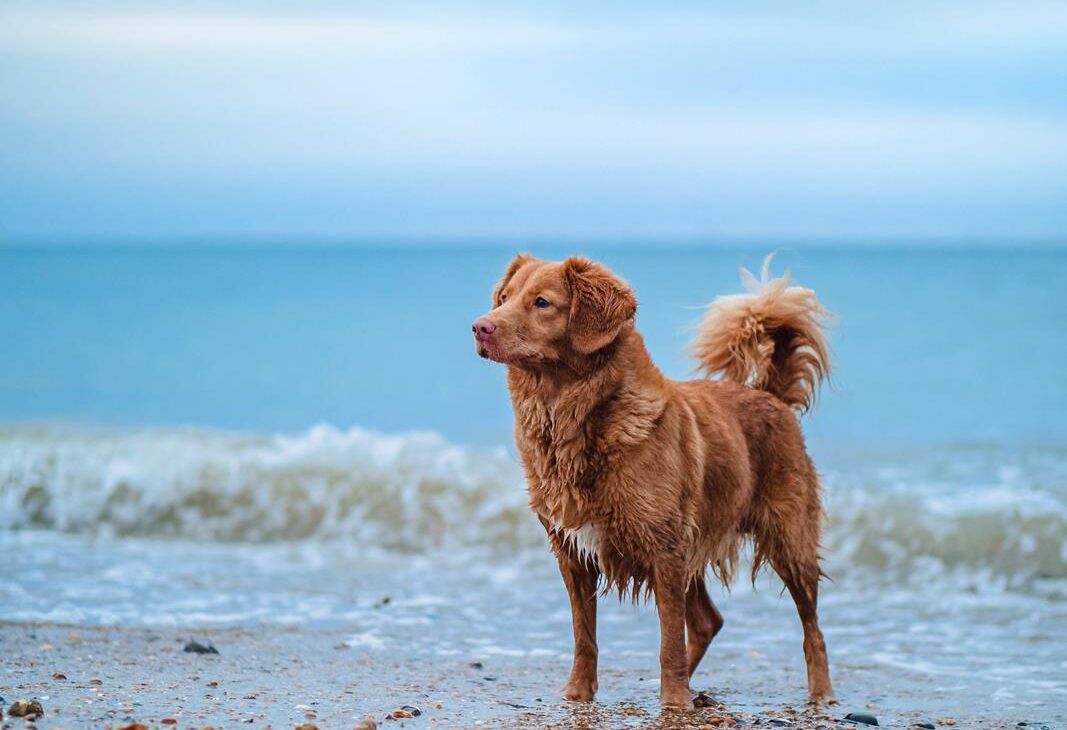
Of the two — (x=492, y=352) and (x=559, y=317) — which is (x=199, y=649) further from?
(x=559, y=317)

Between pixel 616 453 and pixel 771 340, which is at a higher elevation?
pixel 771 340

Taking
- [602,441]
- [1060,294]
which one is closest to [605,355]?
[602,441]

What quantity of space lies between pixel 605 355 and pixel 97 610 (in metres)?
4.81

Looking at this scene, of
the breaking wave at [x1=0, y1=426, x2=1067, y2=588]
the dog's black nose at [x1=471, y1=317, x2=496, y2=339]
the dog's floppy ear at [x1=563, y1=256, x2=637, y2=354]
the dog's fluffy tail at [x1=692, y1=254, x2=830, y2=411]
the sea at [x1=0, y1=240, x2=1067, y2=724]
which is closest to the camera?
the dog's black nose at [x1=471, y1=317, x2=496, y2=339]

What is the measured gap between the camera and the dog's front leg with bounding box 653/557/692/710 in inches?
226

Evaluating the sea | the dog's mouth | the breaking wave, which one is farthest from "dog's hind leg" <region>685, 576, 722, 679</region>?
the breaking wave

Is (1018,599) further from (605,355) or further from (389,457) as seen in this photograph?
(389,457)

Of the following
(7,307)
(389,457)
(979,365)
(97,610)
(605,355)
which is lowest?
(97,610)

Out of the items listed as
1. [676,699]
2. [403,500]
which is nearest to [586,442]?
[676,699]

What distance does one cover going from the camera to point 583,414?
18.3 feet

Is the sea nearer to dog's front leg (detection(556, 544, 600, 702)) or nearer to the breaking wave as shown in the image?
the breaking wave

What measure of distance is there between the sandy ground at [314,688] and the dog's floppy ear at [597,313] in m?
1.68

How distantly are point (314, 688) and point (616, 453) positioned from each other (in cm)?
196

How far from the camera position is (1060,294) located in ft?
123
